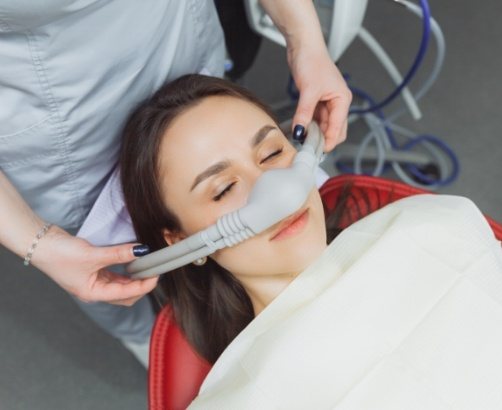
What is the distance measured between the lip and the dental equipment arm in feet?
0.24

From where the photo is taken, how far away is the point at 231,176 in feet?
3.16

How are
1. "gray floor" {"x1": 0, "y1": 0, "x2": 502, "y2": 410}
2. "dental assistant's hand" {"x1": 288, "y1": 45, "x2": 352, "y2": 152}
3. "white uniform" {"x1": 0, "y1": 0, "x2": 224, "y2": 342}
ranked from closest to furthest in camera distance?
"white uniform" {"x1": 0, "y1": 0, "x2": 224, "y2": 342} → "dental assistant's hand" {"x1": 288, "y1": 45, "x2": 352, "y2": 152} → "gray floor" {"x1": 0, "y1": 0, "x2": 502, "y2": 410}

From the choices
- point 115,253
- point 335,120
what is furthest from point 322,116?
point 115,253

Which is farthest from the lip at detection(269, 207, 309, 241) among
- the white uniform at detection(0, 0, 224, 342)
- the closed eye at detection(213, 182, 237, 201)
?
the white uniform at detection(0, 0, 224, 342)

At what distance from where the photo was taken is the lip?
980 mm

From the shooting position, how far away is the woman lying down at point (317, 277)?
3.02 ft

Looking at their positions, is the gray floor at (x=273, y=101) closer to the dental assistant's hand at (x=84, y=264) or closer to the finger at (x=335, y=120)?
the dental assistant's hand at (x=84, y=264)

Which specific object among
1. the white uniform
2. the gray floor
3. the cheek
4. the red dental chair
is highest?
the white uniform

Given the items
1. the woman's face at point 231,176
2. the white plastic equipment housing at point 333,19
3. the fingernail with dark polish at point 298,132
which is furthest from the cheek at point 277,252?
the white plastic equipment housing at point 333,19

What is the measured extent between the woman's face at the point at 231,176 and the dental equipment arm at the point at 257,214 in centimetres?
6

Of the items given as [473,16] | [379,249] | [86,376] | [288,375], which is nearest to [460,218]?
[379,249]

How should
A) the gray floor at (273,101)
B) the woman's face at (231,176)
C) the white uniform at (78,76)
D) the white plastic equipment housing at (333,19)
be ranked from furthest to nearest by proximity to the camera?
1. the gray floor at (273,101)
2. the white plastic equipment housing at (333,19)
3. the woman's face at (231,176)
4. the white uniform at (78,76)

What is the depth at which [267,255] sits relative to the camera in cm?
98

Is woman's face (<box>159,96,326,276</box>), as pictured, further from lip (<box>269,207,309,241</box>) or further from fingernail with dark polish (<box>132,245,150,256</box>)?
fingernail with dark polish (<box>132,245,150,256</box>)
